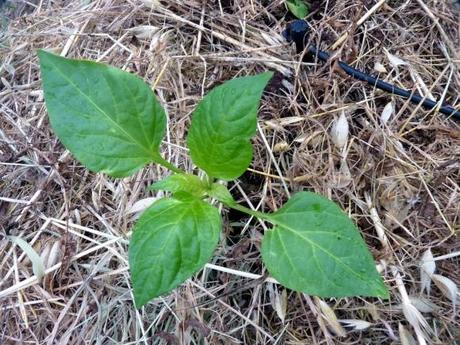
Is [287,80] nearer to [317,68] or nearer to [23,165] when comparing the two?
[317,68]

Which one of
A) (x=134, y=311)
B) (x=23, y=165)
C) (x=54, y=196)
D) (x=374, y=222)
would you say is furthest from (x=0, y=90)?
(x=374, y=222)

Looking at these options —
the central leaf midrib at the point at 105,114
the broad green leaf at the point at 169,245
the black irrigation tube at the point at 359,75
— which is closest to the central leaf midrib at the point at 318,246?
the broad green leaf at the point at 169,245

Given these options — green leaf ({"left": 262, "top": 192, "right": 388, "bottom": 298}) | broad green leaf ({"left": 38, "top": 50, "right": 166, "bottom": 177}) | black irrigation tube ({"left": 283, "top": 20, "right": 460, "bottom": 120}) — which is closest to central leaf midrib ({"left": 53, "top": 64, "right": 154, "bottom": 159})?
broad green leaf ({"left": 38, "top": 50, "right": 166, "bottom": 177})

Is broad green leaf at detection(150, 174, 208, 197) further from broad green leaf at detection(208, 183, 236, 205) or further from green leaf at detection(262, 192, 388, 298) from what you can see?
green leaf at detection(262, 192, 388, 298)

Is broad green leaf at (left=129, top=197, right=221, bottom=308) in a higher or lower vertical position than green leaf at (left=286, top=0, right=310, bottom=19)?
lower

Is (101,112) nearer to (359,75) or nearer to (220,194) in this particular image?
(220,194)
